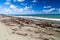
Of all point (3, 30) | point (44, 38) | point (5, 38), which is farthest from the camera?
point (3, 30)

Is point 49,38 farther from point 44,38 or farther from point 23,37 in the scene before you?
point 23,37

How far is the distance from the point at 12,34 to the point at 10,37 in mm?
480

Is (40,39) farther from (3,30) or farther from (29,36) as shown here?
(3,30)

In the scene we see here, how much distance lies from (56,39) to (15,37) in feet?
7.17

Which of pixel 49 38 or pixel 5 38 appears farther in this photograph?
pixel 49 38

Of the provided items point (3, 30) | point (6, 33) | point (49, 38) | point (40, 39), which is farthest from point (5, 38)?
point (49, 38)

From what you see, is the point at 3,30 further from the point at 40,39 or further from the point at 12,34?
the point at 40,39

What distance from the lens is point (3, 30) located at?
7672mm

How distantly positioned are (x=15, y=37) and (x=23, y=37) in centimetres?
41

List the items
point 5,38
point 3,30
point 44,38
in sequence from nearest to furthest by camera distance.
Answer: point 5,38
point 44,38
point 3,30

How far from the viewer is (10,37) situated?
6688 mm

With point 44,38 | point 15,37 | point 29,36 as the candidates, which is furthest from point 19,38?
point 44,38

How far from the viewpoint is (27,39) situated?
21.8 feet

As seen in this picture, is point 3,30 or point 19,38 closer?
point 19,38
